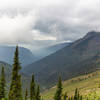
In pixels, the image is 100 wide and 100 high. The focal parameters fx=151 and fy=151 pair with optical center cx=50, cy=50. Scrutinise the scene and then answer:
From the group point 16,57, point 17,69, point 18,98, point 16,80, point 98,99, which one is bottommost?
point 98,99

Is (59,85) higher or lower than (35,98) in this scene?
higher

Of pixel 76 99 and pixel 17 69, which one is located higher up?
pixel 17 69

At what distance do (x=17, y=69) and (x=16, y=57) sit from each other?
247 centimetres

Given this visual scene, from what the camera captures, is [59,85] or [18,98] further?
[59,85]

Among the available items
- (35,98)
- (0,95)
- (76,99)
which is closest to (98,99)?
(76,99)

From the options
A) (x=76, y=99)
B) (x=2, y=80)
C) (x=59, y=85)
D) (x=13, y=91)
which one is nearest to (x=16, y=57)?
(x=13, y=91)

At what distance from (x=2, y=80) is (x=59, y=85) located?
1666cm

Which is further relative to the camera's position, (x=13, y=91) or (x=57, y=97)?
(x=57, y=97)

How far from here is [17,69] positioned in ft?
96.1

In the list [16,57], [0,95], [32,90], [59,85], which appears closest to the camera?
[16,57]

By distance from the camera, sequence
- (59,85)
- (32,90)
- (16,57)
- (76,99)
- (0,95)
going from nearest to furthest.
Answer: (16,57)
(0,95)
(59,85)
(32,90)
(76,99)

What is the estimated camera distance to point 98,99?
108375 mm

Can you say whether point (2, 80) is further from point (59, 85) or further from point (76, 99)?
point (76, 99)

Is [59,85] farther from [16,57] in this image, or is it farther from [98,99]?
[98,99]
